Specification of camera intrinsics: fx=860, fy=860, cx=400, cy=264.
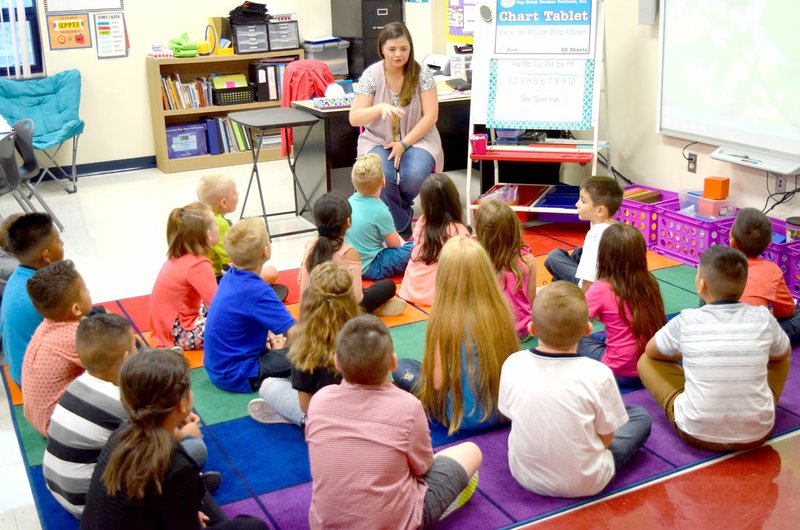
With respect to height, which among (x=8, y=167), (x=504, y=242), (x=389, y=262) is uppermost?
(x=8, y=167)

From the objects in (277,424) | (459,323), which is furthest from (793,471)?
(277,424)

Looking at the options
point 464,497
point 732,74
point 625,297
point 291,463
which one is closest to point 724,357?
point 625,297

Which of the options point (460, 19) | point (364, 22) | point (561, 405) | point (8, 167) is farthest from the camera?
point (364, 22)

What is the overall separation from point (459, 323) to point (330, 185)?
293 centimetres

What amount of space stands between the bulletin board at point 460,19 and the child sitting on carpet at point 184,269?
386 centimetres

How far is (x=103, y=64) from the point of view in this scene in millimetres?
7176

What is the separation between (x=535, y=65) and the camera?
5211 millimetres

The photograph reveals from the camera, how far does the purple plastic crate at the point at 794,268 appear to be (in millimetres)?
4082

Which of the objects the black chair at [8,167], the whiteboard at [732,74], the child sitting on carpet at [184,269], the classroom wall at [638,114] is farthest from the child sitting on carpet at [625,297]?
the black chair at [8,167]

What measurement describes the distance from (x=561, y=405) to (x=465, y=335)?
456 mm

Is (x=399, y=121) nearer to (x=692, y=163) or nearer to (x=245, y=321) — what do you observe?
(x=692, y=163)

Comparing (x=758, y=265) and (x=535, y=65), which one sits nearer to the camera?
(x=758, y=265)

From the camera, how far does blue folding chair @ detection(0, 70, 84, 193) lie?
21.9 feet

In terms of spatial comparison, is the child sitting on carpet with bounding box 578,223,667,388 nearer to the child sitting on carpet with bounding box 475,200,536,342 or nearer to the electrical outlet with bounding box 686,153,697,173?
the child sitting on carpet with bounding box 475,200,536,342
